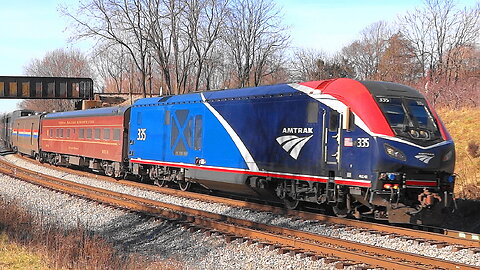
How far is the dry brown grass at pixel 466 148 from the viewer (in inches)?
670

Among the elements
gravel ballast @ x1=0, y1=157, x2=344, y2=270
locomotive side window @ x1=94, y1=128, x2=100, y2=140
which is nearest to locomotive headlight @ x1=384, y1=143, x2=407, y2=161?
gravel ballast @ x1=0, y1=157, x2=344, y2=270

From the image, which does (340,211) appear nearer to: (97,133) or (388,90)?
(388,90)

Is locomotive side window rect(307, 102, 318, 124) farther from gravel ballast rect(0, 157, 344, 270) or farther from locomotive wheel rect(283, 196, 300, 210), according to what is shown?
gravel ballast rect(0, 157, 344, 270)

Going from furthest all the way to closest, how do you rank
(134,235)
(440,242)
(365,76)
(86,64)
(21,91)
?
(86,64)
(365,76)
(21,91)
(134,235)
(440,242)

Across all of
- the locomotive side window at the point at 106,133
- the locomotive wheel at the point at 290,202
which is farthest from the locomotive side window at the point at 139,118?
the locomotive wheel at the point at 290,202

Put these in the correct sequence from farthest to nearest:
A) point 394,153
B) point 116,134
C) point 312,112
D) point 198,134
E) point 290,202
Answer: point 116,134 < point 198,134 < point 290,202 < point 312,112 < point 394,153

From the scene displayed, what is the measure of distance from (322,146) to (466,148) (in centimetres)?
895

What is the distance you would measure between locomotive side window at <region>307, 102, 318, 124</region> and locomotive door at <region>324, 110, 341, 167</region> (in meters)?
0.43

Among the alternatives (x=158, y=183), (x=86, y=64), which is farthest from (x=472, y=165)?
(x=86, y=64)

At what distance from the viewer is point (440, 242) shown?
35.2 feet

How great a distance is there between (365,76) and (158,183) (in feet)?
172

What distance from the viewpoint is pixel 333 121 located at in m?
12.7

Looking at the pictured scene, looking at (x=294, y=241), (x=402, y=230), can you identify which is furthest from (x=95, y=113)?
(x=402, y=230)

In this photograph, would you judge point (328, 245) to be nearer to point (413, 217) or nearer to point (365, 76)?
point (413, 217)
